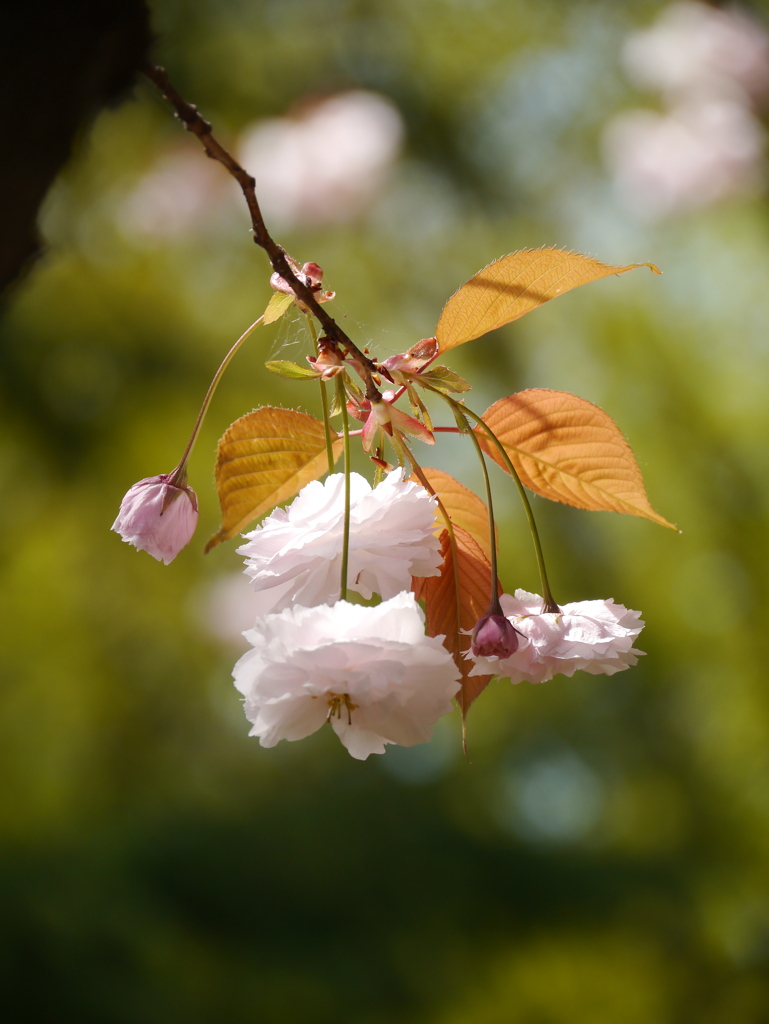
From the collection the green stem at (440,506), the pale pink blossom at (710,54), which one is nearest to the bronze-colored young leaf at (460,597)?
the green stem at (440,506)

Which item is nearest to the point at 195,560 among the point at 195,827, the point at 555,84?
the point at 195,827

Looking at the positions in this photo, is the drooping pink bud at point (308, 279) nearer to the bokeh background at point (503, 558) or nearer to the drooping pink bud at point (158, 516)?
the drooping pink bud at point (158, 516)

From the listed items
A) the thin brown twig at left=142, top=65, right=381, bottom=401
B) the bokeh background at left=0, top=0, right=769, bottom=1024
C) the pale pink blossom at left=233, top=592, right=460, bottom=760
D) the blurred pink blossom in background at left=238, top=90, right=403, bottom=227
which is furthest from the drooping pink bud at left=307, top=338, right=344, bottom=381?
the blurred pink blossom in background at left=238, top=90, right=403, bottom=227

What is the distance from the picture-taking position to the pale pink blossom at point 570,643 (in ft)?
1.22

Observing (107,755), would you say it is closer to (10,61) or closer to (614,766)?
(614,766)

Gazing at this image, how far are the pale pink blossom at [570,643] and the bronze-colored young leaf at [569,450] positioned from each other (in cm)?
6

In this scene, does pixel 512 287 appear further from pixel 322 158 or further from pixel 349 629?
pixel 322 158

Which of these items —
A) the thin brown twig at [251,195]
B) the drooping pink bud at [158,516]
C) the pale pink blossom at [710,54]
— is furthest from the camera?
the pale pink blossom at [710,54]

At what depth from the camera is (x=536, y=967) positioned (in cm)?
291

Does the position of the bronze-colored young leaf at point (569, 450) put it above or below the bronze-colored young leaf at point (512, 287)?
below

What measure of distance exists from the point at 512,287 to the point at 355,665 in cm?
20

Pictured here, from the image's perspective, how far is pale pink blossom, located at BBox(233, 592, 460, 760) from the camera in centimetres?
32

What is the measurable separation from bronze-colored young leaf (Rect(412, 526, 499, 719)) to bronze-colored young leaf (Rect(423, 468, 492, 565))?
0.02 m

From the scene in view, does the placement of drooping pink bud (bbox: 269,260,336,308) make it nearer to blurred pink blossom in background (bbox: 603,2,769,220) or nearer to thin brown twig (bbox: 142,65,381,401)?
thin brown twig (bbox: 142,65,381,401)
